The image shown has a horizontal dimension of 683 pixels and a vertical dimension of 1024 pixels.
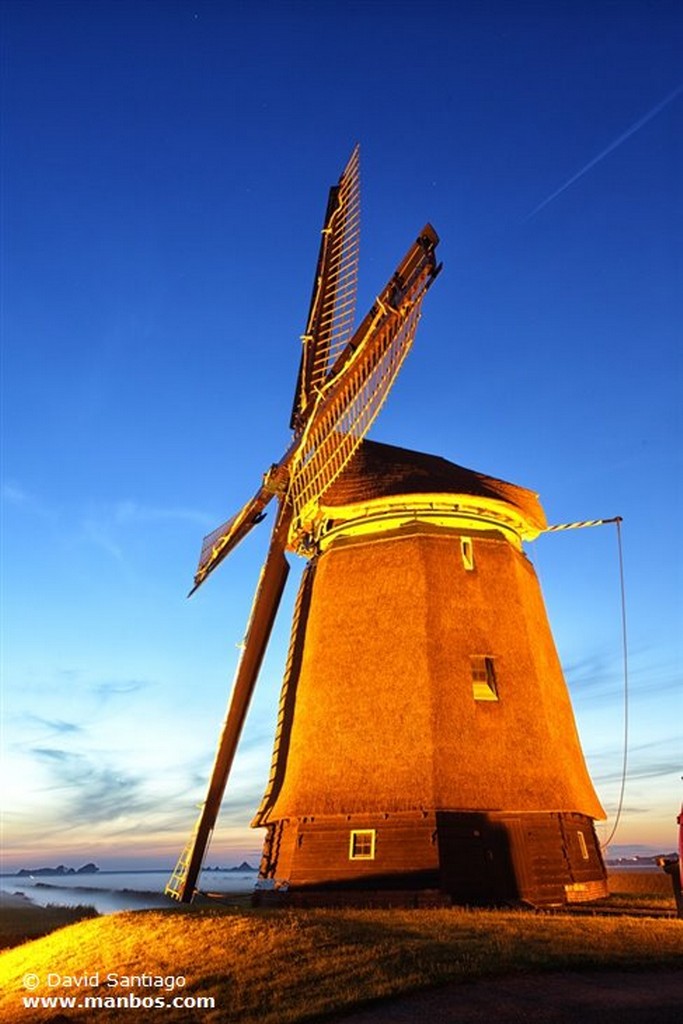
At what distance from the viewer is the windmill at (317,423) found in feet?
57.0

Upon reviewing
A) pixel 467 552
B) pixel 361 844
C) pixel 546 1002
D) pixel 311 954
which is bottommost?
pixel 546 1002

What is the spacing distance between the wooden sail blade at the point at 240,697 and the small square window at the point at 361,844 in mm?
4369

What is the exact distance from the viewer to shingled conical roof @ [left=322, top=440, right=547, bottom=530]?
20.6m

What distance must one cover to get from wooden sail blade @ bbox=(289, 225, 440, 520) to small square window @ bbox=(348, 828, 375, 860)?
8.33 metres

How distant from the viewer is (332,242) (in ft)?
75.5

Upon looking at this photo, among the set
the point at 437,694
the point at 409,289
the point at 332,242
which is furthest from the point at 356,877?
the point at 332,242

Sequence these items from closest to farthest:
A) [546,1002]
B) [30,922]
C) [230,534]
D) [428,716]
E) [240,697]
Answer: [546,1002] → [428,716] → [240,697] → [230,534] → [30,922]

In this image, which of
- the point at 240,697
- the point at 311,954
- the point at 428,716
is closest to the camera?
the point at 311,954

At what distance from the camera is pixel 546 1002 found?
789 centimetres

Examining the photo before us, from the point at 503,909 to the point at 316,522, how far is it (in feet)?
36.7

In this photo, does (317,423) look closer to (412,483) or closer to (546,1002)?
(412,483)

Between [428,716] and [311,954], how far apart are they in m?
7.53

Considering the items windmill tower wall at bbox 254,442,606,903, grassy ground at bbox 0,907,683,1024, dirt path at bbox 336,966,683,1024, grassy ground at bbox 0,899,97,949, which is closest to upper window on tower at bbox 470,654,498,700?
windmill tower wall at bbox 254,442,606,903

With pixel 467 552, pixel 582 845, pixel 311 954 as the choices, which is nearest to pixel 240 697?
pixel 467 552
